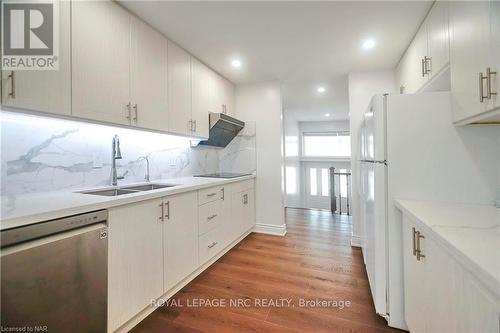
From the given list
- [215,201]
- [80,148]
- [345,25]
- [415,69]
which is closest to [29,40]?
[80,148]

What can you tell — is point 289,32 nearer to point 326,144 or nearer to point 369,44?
point 369,44

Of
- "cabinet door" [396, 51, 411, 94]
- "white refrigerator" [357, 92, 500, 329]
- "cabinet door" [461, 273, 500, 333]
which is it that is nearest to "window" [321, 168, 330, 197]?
"cabinet door" [396, 51, 411, 94]

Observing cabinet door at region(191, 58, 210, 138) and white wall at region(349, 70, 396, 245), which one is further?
white wall at region(349, 70, 396, 245)

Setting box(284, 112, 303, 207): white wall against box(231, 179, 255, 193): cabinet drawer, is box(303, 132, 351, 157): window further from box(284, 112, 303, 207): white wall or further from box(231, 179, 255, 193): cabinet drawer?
box(231, 179, 255, 193): cabinet drawer

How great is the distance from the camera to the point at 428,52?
1742 mm

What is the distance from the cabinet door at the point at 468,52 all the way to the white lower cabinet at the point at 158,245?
1962mm

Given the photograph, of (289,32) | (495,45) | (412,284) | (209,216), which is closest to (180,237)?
(209,216)

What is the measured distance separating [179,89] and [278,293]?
7.20 ft

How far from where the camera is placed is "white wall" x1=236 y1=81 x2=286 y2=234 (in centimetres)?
332

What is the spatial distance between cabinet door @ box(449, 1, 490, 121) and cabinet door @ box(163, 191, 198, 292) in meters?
1.96

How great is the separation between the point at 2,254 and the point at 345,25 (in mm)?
2648

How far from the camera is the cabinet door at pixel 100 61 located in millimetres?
1430

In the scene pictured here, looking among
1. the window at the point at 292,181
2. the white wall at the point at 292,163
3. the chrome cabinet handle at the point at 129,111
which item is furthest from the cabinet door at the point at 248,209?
the window at the point at 292,181

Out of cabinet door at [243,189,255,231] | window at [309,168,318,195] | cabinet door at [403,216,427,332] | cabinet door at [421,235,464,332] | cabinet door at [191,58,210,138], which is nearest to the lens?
cabinet door at [421,235,464,332]
